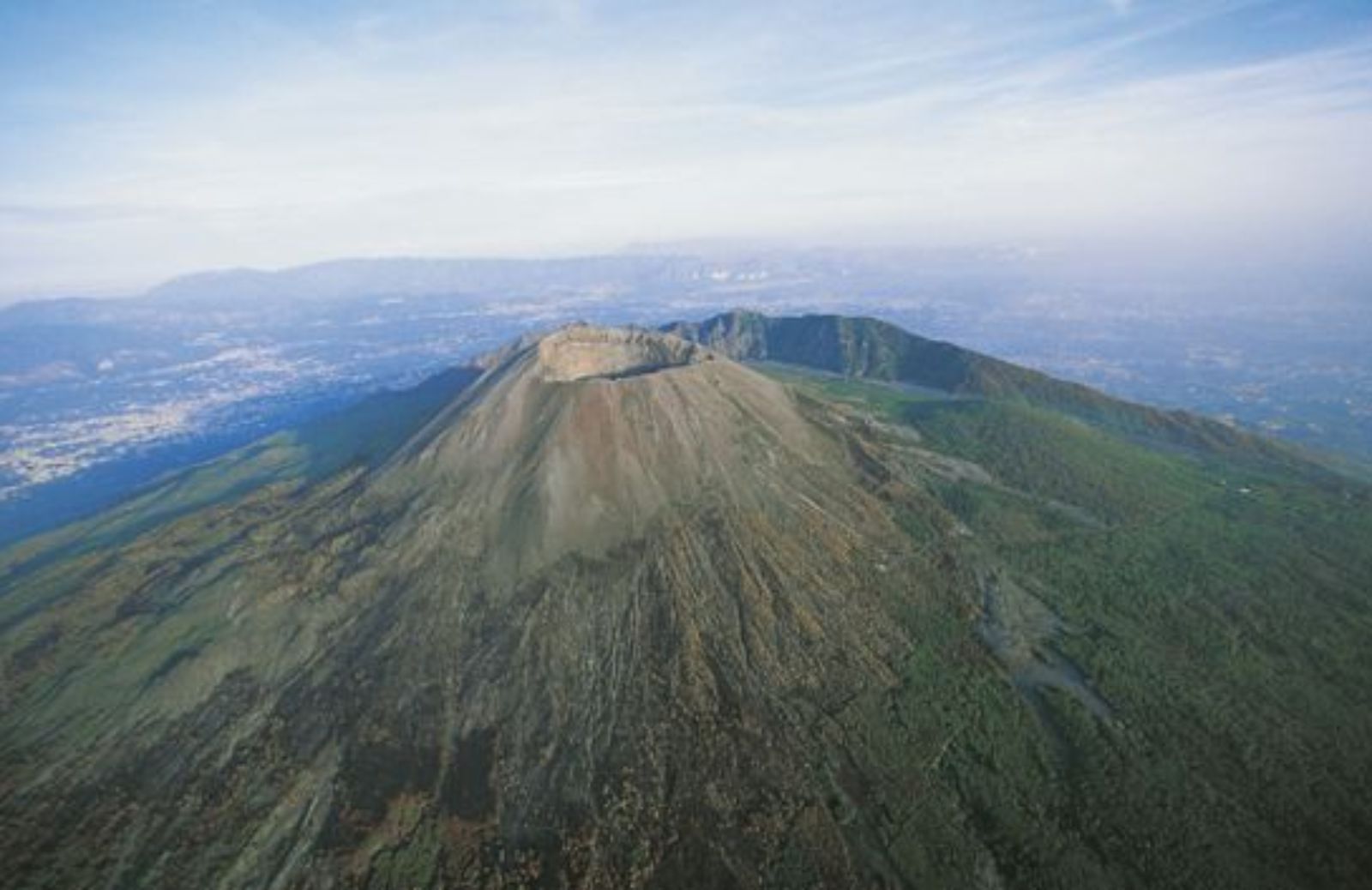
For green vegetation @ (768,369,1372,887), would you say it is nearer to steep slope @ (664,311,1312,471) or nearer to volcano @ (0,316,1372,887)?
volcano @ (0,316,1372,887)

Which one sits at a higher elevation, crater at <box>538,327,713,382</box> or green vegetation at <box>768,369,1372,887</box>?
crater at <box>538,327,713,382</box>

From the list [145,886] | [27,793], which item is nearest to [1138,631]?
[145,886]

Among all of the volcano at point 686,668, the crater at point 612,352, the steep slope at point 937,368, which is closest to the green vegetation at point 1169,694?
the volcano at point 686,668

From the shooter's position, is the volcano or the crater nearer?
the volcano

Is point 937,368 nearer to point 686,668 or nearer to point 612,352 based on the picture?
point 612,352

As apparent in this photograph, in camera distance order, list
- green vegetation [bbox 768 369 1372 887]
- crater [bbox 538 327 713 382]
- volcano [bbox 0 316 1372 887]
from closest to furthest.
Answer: green vegetation [bbox 768 369 1372 887] < volcano [bbox 0 316 1372 887] < crater [bbox 538 327 713 382]

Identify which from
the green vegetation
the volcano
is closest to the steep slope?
the green vegetation
